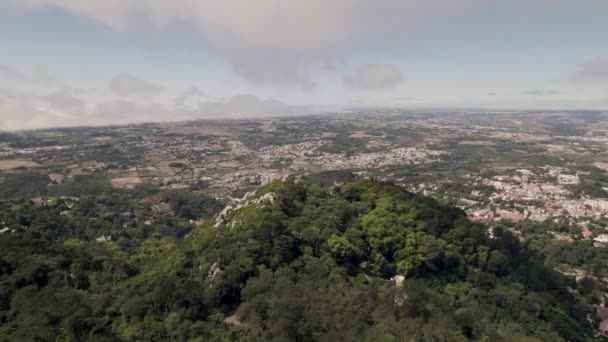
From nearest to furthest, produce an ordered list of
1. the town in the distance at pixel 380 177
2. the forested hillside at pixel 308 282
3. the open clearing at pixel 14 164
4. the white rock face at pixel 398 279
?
the forested hillside at pixel 308 282 < the white rock face at pixel 398 279 < the town in the distance at pixel 380 177 < the open clearing at pixel 14 164

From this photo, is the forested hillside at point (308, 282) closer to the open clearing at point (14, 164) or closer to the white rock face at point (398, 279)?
the white rock face at point (398, 279)

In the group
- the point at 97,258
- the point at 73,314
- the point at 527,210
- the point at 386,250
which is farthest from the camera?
the point at 527,210

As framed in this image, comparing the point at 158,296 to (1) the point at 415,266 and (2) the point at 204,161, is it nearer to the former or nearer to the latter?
(1) the point at 415,266

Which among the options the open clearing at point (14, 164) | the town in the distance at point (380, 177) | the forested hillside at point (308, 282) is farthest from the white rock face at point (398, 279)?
the open clearing at point (14, 164)

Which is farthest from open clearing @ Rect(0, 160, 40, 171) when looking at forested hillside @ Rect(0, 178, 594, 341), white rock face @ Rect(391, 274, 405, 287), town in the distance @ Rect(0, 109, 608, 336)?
white rock face @ Rect(391, 274, 405, 287)

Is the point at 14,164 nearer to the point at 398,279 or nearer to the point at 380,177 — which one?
the point at 380,177

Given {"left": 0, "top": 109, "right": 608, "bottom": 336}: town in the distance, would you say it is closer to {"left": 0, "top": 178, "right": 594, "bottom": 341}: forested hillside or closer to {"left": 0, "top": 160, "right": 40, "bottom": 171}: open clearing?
{"left": 0, "top": 160, "right": 40, "bottom": 171}: open clearing

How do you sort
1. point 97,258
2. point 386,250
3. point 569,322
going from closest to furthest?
point 569,322 < point 386,250 < point 97,258

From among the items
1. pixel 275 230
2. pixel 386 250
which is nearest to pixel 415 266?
pixel 386 250
